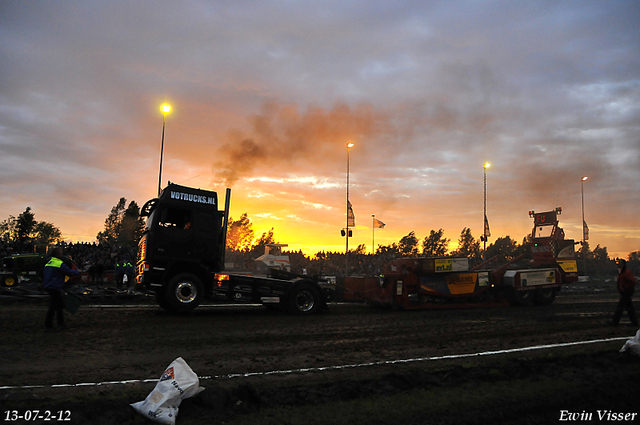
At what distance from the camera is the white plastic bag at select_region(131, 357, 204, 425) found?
410 cm

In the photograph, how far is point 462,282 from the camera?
15.0m

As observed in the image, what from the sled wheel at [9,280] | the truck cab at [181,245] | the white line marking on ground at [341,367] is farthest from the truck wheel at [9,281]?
the white line marking on ground at [341,367]

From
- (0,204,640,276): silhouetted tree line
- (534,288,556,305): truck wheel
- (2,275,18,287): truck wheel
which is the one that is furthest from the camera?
(0,204,640,276): silhouetted tree line

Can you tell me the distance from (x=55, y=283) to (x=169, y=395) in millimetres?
6176

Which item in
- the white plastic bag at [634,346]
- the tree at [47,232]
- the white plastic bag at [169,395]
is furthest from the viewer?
the tree at [47,232]

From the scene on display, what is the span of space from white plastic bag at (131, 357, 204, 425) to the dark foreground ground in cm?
14

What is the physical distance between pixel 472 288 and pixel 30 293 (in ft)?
53.2

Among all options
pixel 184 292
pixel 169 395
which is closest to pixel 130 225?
pixel 184 292

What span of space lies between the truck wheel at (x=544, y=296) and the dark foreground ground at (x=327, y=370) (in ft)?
17.9

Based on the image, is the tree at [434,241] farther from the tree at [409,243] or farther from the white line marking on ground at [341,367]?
the white line marking on ground at [341,367]

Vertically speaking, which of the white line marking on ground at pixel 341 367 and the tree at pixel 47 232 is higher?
the tree at pixel 47 232

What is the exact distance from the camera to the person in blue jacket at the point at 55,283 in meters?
8.74

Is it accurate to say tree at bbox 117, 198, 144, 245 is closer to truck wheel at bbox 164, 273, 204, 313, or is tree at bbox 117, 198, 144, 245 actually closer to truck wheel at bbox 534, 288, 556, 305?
truck wheel at bbox 164, 273, 204, 313

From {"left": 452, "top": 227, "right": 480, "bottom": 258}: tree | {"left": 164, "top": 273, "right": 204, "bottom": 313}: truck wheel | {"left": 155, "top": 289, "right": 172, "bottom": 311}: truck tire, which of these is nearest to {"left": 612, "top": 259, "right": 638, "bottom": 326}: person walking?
{"left": 164, "top": 273, "right": 204, "bottom": 313}: truck wheel
